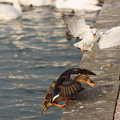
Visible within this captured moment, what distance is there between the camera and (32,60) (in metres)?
11.6

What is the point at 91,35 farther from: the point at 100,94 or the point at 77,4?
the point at 77,4

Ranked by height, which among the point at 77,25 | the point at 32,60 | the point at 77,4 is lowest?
the point at 77,4

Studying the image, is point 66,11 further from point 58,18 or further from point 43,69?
point 43,69

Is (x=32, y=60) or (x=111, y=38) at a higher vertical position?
(x=111, y=38)

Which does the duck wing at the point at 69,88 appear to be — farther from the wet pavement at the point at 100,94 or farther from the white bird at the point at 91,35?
the white bird at the point at 91,35

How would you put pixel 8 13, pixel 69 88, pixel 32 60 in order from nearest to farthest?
1. pixel 69 88
2. pixel 32 60
3. pixel 8 13


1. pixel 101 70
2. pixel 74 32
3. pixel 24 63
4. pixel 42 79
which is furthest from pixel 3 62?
pixel 101 70

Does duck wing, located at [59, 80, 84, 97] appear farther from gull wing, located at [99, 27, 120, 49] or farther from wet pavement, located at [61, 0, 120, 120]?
gull wing, located at [99, 27, 120, 49]

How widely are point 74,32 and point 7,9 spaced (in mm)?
8168

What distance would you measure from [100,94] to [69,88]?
0.53m

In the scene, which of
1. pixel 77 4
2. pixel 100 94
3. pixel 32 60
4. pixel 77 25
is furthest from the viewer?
pixel 77 4

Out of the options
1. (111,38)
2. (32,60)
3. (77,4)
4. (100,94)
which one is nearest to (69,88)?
(100,94)

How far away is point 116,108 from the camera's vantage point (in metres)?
6.15

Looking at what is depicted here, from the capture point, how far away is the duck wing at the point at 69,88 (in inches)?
248
